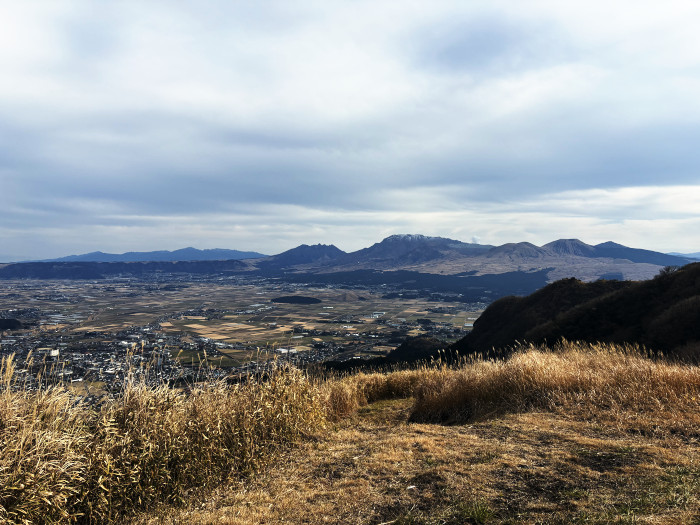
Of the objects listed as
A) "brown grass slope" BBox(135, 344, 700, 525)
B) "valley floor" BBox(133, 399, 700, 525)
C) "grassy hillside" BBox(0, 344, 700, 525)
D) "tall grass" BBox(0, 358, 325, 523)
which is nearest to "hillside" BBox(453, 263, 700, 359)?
"brown grass slope" BBox(135, 344, 700, 525)

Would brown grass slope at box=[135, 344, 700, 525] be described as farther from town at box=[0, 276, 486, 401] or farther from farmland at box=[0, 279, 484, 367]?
farmland at box=[0, 279, 484, 367]

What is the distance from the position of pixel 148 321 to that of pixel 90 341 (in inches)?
1286

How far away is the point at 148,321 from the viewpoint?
98625mm

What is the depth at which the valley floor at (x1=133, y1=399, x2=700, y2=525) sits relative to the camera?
4.52 m

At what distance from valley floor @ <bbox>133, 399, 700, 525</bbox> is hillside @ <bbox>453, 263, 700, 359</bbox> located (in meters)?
8.58

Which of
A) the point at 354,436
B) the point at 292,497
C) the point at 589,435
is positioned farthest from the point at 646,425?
the point at 292,497

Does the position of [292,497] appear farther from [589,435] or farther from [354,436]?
[589,435]

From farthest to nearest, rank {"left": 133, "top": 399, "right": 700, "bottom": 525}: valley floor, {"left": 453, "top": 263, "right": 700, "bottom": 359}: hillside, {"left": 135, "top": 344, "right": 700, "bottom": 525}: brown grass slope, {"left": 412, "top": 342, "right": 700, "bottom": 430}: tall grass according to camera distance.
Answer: {"left": 453, "top": 263, "right": 700, "bottom": 359}: hillside → {"left": 412, "top": 342, "right": 700, "bottom": 430}: tall grass → {"left": 135, "top": 344, "right": 700, "bottom": 525}: brown grass slope → {"left": 133, "top": 399, "right": 700, "bottom": 525}: valley floor

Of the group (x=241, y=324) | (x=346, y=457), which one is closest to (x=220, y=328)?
(x=241, y=324)

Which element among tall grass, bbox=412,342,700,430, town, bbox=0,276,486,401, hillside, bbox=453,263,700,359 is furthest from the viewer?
town, bbox=0,276,486,401

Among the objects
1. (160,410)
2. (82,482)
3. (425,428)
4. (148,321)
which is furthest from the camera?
(148,321)

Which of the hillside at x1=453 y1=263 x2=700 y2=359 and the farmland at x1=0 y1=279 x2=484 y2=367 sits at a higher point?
the hillside at x1=453 y1=263 x2=700 y2=359

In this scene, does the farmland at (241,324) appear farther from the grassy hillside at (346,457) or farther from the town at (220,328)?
the grassy hillside at (346,457)

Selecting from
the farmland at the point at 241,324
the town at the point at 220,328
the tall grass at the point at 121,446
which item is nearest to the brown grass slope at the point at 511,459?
the tall grass at the point at 121,446
